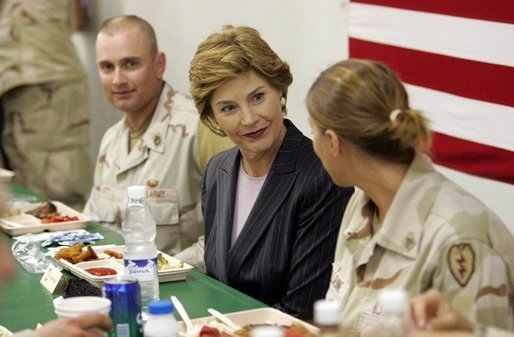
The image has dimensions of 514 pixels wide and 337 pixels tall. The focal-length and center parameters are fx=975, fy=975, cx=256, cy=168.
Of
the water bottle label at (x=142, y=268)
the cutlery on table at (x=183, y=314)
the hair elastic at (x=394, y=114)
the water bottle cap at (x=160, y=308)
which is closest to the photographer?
the water bottle cap at (x=160, y=308)

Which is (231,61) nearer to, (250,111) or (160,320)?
(250,111)

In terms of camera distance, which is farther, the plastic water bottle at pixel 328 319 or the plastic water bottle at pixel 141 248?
the plastic water bottle at pixel 141 248

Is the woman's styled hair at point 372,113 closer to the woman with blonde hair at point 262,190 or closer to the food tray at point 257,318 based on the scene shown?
the food tray at point 257,318

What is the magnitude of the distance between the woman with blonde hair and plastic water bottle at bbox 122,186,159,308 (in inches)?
9.6

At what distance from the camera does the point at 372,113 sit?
2.19 meters

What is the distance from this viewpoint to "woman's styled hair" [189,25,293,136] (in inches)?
116

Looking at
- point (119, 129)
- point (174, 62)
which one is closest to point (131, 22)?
point (119, 129)

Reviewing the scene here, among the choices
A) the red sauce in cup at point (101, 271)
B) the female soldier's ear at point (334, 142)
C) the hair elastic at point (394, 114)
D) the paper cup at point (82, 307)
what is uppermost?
the hair elastic at point (394, 114)

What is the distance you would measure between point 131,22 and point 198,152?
26.7 inches

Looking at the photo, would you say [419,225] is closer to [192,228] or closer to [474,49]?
[474,49]

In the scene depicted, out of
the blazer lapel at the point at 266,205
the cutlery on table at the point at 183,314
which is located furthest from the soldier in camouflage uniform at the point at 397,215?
the blazer lapel at the point at 266,205

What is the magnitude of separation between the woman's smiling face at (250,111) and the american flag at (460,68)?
31.8 inches

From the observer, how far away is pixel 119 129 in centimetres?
425

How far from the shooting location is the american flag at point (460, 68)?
3336 millimetres
